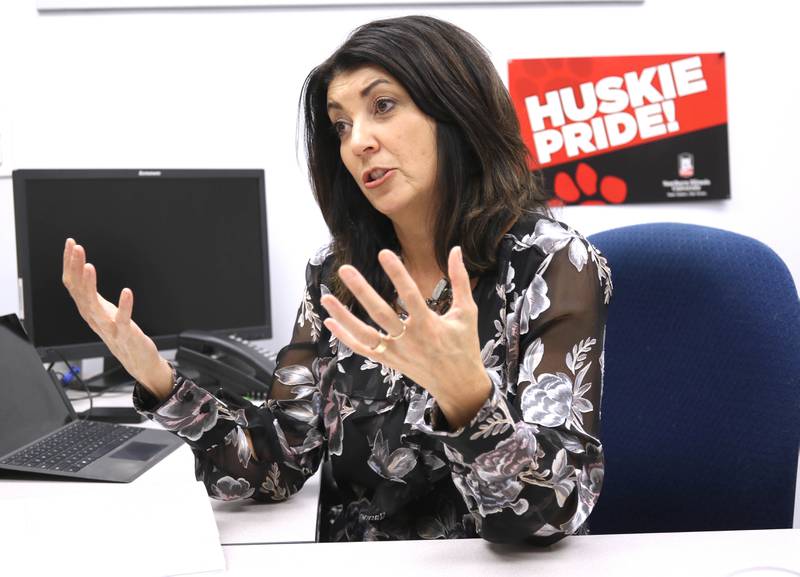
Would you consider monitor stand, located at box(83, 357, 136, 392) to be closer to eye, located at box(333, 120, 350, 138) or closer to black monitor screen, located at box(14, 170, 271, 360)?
black monitor screen, located at box(14, 170, 271, 360)

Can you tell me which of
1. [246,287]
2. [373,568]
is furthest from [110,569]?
[246,287]

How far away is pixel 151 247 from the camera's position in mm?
1721

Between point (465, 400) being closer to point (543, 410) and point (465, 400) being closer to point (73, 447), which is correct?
point (543, 410)

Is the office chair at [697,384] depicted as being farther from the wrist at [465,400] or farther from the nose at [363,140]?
the wrist at [465,400]

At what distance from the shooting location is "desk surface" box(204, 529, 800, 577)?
742mm

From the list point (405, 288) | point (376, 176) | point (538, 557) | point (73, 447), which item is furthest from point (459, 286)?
point (73, 447)

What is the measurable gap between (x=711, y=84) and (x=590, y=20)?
0.35m

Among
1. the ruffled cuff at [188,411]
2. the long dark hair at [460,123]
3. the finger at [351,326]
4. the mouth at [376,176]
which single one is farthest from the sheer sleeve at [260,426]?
the finger at [351,326]

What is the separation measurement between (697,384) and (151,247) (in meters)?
1.20

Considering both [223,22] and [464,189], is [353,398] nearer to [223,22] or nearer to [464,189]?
[464,189]

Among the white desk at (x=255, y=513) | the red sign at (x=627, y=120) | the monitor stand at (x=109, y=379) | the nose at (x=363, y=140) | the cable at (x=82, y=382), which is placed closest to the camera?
the white desk at (x=255, y=513)

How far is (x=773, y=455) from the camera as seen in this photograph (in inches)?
43.8

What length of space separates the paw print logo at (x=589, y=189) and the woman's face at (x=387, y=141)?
899 mm

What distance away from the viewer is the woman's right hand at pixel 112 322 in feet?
3.05
